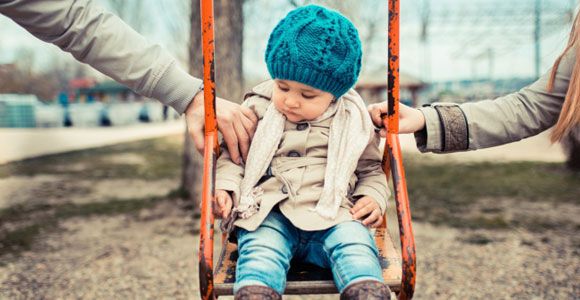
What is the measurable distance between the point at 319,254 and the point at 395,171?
1.11 ft

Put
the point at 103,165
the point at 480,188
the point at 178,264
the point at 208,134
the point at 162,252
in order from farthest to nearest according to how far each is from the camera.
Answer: the point at 103,165, the point at 480,188, the point at 162,252, the point at 178,264, the point at 208,134

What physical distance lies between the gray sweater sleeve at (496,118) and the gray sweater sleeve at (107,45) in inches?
32.3

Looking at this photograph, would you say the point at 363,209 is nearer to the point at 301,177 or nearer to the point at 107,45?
the point at 301,177

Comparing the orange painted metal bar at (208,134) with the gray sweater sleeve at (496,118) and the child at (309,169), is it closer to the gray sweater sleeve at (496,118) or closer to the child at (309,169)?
the child at (309,169)

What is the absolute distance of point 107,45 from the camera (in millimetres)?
1854

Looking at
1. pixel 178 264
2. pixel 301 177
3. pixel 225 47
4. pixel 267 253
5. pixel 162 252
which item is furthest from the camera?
pixel 225 47

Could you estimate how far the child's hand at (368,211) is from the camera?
180cm

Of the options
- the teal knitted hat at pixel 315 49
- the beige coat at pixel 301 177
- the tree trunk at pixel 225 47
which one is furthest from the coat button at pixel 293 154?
the tree trunk at pixel 225 47

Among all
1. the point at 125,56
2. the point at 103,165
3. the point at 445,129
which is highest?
the point at 125,56

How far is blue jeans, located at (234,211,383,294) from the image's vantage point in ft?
5.14

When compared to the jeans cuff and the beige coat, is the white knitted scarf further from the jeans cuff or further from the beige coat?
the jeans cuff

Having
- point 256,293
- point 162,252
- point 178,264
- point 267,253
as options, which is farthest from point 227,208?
point 162,252

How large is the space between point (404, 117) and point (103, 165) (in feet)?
26.1

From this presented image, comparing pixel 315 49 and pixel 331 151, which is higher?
pixel 315 49
